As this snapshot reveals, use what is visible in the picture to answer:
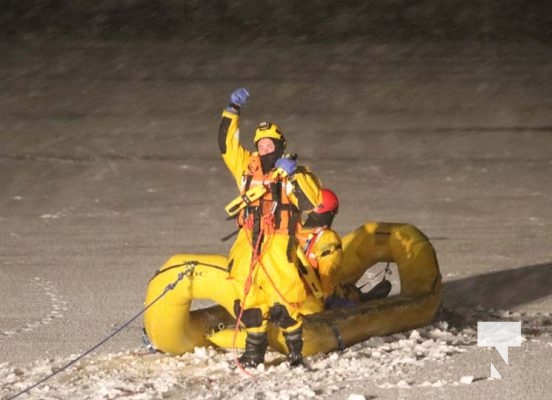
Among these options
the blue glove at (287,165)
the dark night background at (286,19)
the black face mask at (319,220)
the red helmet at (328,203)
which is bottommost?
the dark night background at (286,19)

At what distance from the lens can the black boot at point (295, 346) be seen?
7348 millimetres

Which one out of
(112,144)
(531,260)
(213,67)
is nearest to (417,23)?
(213,67)

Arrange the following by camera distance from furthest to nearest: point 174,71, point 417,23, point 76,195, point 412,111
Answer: point 417,23 < point 174,71 < point 412,111 < point 76,195

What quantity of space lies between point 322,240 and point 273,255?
2.69 feet

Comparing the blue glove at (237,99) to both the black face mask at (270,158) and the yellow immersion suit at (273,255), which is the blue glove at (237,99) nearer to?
the black face mask at (270,158)

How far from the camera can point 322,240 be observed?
807 cm

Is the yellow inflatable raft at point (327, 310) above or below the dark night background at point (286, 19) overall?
above

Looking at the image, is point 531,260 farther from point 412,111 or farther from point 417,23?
point 417,23

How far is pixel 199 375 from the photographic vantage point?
293 inches

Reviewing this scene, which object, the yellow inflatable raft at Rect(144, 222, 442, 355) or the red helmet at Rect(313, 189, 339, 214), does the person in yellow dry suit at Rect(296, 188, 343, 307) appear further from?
the yellow inflatable raft at Rect(144, 222, 442, 355)

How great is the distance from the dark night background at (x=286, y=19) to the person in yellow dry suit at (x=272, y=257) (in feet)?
50.2

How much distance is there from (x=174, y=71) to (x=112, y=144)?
4.31 metres

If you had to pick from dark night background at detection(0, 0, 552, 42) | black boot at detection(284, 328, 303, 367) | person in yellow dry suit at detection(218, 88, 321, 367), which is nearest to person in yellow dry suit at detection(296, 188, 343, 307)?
person in yellow dry suit at detection(218, 88, 321, 367)

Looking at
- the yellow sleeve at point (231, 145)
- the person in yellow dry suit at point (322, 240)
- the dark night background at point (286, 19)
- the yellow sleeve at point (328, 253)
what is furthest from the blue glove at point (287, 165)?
the dark night background at point (286, 19)
